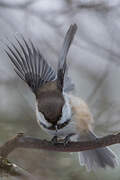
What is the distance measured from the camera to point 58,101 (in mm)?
2750

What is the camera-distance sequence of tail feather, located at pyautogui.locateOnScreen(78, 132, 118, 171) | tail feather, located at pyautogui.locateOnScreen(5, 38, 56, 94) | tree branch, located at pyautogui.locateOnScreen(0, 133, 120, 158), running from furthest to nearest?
tail feather, located at pyautogui.locateOnScreen(78, 132, 118, 171)
tail feather, located at pyautogui.locateOnScreen(5, 38, 56, 94)
tree branch, located at pyautogui.locateOnScreen(0, 133, 120, 158)

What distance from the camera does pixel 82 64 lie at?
15.1 ft

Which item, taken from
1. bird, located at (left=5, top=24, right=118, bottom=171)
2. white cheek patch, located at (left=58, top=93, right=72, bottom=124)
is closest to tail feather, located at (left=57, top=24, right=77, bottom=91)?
bird, located at (left=5, top=24, right=118, bottom=171)

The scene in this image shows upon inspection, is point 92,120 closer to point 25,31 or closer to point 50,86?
point 50,86

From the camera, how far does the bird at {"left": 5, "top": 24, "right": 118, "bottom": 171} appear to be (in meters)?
2.69

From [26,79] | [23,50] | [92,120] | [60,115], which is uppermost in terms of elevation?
[23,50]

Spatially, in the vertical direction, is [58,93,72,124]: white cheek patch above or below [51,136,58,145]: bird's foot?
above

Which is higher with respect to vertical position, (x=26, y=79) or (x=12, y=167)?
(x=26, y=79)

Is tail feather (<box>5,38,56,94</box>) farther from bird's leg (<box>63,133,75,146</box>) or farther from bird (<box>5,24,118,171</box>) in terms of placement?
bird's leg (<box>63,133,75,146</box>)

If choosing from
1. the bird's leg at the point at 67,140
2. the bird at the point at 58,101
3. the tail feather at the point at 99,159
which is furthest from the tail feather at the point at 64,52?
the tail feather at the point at 99,159

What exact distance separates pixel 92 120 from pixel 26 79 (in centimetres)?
68

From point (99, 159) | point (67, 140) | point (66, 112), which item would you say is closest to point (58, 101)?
point (66, 112)

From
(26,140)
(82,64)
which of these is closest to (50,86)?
(26,140)

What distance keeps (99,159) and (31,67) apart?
1024 mm
